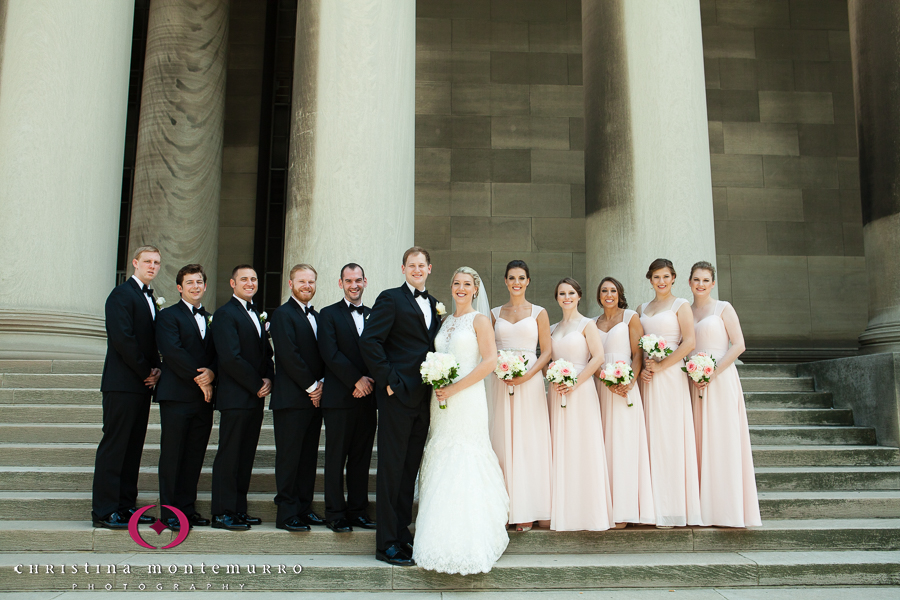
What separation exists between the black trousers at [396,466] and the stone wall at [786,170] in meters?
13.2

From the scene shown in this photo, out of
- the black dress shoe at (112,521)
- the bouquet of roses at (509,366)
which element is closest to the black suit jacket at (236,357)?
the black dress shoe at (112,521)

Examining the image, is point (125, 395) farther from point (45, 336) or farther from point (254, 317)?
point (45, 336)

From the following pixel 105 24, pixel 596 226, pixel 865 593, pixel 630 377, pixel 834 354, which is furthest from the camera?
pixel 834 354

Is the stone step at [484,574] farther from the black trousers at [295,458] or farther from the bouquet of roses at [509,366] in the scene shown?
the bouquet of roses at [509,366]

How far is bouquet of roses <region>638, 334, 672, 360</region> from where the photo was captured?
723cm

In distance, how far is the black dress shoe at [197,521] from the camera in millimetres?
6871

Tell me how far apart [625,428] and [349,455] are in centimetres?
289

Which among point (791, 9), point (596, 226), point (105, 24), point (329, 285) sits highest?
point (791, 9)

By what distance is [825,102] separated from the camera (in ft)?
60.7

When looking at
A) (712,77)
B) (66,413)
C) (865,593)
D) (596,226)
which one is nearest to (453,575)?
(865,593)

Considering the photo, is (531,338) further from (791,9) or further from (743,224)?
(791,9)

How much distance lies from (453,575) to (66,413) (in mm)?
5660

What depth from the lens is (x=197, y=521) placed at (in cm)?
691

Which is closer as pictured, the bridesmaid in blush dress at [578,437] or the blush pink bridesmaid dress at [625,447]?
the bridesmaid in blush dress at [578,437]
